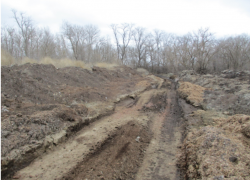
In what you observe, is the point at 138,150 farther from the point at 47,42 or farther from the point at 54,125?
the point at 47,42

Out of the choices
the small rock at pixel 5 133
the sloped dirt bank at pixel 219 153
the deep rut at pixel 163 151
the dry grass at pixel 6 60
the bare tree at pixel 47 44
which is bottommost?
the deep rut at pixel 163 151

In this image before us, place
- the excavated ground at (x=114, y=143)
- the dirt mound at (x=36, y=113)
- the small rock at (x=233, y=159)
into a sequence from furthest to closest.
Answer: the dirt mound at (x=36, y=113) → the excavated ground at (x=114, y=143) → the small rock at (x=233, y=159)

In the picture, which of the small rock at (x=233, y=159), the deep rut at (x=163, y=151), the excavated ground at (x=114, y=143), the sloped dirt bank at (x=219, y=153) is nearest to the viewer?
the sloped dirt bank at (x=219, y=153)

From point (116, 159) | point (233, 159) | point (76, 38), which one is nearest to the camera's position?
point (233, 159)

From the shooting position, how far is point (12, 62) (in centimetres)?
1198

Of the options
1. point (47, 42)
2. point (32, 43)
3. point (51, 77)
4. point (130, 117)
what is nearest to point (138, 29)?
point (47, 42)

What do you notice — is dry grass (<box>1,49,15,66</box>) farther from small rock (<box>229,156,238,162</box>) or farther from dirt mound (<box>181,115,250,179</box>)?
small rock (<box>229,156,238,162</box>)

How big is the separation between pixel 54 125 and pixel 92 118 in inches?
77.9

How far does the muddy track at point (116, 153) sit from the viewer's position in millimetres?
3656

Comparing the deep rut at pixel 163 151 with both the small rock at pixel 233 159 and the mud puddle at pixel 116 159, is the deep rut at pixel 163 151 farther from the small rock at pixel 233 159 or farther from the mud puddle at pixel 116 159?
the small rock at pixel 233 159

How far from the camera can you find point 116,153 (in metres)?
4.42

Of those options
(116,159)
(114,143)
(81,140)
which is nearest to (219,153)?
(116,159)

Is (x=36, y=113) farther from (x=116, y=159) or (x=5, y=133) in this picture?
(x=116, y=159)

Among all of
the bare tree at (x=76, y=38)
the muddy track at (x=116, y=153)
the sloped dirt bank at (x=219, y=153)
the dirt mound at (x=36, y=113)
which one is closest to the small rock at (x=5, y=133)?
the dirt mound at (x=36, y=113)
